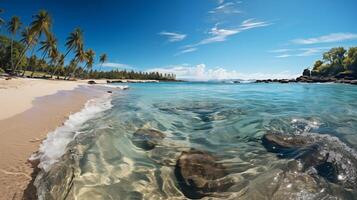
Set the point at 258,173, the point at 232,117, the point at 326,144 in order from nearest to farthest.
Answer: the point at 258,173
the point at 326,144
the point at 232,117

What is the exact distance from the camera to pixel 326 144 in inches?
→ 222

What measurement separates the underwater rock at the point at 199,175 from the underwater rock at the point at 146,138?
1339mm

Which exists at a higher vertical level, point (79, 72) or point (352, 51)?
point (352, 51)

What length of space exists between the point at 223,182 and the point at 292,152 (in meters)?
2.19

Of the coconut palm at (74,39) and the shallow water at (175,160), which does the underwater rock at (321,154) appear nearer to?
the shallow water at (175,160)

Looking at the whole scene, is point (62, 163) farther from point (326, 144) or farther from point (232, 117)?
point (232, 117)

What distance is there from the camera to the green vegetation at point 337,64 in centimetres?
7150

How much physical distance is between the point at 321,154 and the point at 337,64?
319 feet

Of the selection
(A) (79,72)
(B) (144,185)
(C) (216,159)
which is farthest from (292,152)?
(A) (79,72)

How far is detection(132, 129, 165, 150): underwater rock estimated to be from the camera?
598 cm

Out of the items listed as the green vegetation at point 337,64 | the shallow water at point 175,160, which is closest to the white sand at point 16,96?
the shallow water at point 175,160

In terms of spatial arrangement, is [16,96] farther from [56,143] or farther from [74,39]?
[74,39]

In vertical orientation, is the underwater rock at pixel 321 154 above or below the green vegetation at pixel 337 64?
below

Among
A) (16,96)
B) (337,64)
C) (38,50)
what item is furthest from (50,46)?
(337,64)
